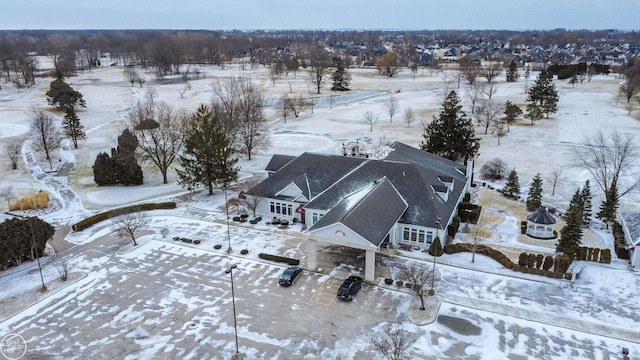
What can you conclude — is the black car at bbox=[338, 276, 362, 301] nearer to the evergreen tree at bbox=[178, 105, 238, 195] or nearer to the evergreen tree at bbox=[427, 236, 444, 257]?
the evergreen tree at bbox=[427, 236, 444, 257]

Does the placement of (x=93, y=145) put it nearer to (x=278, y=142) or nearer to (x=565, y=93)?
(x=278, y=142)

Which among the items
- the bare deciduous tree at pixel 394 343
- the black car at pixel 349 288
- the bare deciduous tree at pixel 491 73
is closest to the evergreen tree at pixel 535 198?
the black car at pixel 349 288

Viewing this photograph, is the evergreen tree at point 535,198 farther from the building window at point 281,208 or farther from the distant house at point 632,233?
the building window at point 281,208

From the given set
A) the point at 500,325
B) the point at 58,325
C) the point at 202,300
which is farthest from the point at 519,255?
the point at 58,325

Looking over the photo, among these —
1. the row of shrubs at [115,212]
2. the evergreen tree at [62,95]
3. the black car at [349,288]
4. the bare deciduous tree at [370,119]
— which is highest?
the evergreen tree at [62,95]

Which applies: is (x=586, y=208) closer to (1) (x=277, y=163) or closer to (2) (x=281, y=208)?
(2) (x=281, y=208)
